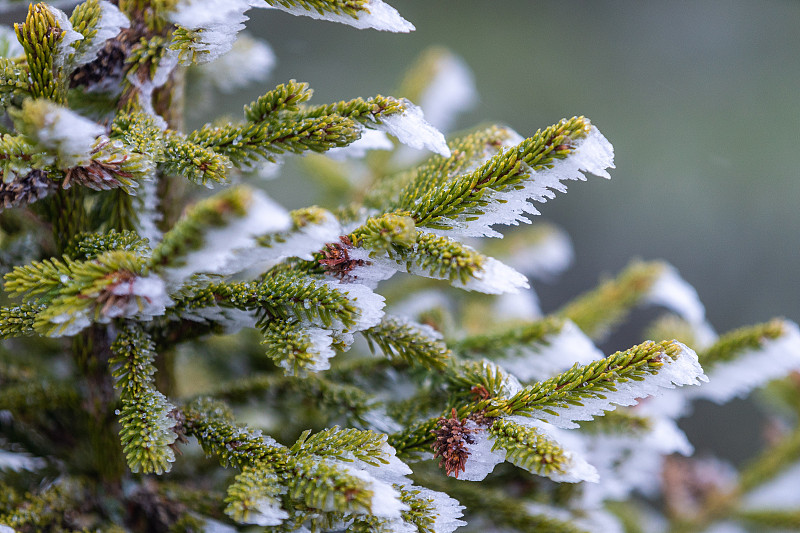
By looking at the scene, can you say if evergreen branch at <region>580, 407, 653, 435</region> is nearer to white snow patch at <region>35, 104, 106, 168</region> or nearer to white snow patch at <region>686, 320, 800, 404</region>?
white snow patch at <region>686, 320, 800, 404</region>

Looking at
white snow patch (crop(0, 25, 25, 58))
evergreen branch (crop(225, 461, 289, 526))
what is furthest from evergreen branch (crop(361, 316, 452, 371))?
white snow patch (crop(0, 25, 25, 58))

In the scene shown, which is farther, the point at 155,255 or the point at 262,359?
the point at 262,359

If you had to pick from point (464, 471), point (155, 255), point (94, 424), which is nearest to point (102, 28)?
point (155, 255)

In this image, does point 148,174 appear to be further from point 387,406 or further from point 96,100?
point 387,406

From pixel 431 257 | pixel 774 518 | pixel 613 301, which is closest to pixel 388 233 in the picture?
pixel 431 257

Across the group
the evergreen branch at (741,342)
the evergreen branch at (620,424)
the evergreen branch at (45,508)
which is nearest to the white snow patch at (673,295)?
the evergreen branch at (741,342)

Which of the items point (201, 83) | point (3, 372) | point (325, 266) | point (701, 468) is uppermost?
point (325, 266)
